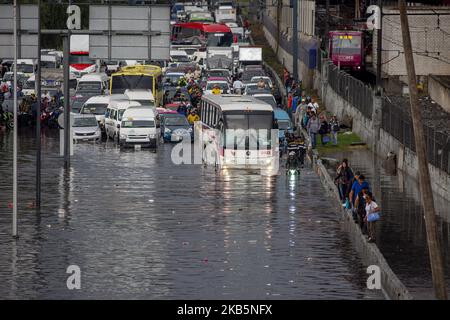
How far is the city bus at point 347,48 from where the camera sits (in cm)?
9338

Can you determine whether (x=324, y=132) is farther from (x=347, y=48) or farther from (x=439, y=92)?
(x=347, y=48)

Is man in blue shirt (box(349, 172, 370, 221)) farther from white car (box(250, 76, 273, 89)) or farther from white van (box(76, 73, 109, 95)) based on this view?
white car (box(250, 76, 273, 89))

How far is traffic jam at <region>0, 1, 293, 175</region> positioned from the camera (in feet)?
182

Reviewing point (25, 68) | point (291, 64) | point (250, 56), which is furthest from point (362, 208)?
point (250, 56)

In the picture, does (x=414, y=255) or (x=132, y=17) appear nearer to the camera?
(x=414, y=255)

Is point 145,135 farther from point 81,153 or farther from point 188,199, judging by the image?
point 188,199

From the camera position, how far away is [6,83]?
8712 cm

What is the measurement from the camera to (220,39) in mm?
121312

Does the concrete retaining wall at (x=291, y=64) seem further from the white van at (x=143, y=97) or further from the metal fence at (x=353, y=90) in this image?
the white van at (x=143, y=97)

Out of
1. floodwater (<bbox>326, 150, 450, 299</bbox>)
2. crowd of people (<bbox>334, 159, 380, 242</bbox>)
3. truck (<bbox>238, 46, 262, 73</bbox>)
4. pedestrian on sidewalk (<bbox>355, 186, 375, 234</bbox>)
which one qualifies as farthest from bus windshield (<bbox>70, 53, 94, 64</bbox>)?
pedestrian on sidewalk (<bbox>355, 186, 375, 234</bbox>)

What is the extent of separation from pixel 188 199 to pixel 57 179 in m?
6.70

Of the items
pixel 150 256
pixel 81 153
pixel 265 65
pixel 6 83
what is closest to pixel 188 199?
pixel 150 256

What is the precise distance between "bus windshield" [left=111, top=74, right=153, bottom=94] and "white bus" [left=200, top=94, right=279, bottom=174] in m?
22.6

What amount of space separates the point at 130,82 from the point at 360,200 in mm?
42981
